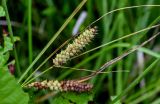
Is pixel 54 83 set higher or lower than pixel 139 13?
lower

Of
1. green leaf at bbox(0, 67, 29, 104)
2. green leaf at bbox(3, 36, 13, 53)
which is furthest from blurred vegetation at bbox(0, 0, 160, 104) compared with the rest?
green leaf at bbox(0, 67, 29, 104)

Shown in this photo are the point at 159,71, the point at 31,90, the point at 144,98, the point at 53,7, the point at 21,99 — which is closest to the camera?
the point at 21,99

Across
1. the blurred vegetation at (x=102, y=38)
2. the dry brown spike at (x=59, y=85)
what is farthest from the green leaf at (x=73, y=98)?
the blurred vegetation at (x=102, y=38)

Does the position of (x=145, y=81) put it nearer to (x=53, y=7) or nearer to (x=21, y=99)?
(x=53, y=7)

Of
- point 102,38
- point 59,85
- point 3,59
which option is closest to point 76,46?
point 59,85

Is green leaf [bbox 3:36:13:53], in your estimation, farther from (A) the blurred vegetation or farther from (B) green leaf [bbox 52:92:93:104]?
(A) the blurred vegetation

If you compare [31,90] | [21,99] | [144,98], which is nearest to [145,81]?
[144,98]

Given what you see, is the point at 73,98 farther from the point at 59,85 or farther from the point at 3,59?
the point at 3,59
